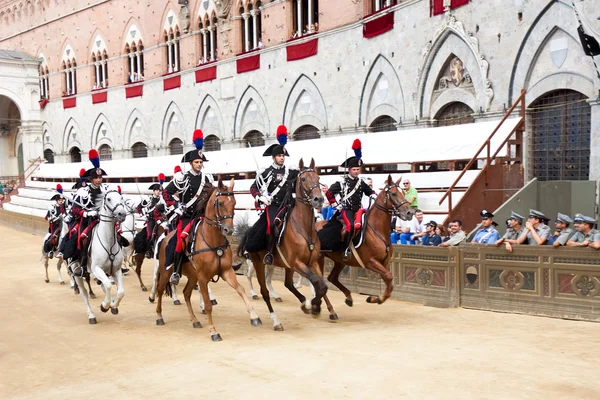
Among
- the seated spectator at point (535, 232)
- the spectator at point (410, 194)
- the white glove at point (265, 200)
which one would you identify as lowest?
the seated spectator at point (535, 232)

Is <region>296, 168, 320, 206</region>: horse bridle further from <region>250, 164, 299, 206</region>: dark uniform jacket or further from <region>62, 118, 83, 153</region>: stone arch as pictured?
<region>62, 118, 83, 153</region>: stone arch

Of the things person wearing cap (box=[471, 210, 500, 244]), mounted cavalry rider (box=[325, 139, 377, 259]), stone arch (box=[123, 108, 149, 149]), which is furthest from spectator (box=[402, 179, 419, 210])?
stone arch (box=[123, 108, 149, 149])

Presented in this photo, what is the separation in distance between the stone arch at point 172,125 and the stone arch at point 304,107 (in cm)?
950

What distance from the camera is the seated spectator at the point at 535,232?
9.96m

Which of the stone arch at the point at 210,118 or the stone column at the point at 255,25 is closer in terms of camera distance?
the stone column at the point at 255,25

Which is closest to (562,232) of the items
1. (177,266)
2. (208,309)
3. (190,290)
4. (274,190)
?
(274,190)

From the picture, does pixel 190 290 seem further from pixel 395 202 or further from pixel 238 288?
pixel 395 202

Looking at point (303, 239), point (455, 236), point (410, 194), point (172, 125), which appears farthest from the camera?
point (172, 125)

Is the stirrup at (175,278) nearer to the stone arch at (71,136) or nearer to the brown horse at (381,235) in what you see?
the brown horse at (381,235)

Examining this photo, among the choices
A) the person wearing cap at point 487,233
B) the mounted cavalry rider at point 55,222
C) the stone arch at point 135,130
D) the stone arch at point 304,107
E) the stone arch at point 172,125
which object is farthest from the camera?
the stone arch at point 135,130

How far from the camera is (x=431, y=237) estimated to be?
12047mm

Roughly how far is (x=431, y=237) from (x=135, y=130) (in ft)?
97.4

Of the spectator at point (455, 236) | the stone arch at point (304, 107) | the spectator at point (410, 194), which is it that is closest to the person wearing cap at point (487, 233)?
the spectator at point (455, 236)

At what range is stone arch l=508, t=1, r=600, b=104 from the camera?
45.5 ft
